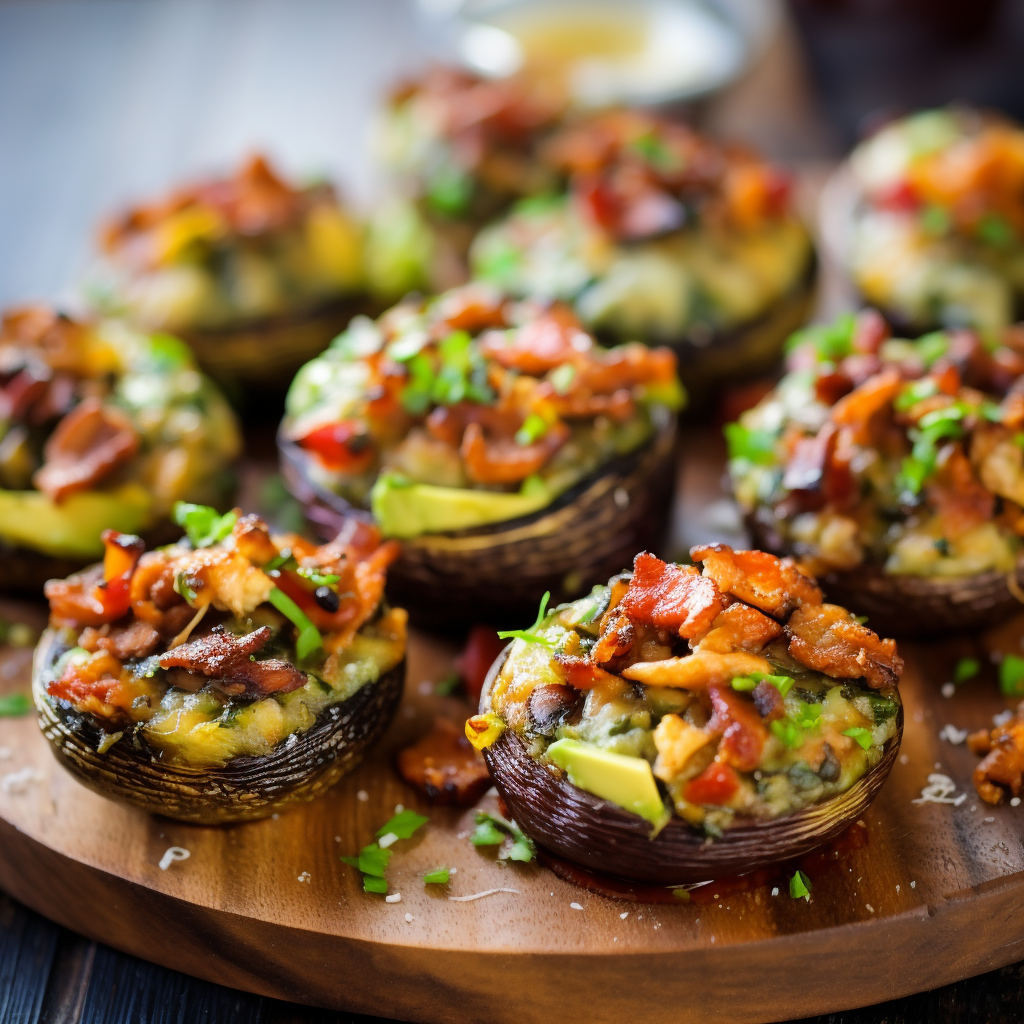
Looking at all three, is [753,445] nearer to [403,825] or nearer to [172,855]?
[403,825]

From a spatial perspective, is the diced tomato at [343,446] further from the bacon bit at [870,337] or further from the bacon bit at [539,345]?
the bacon bit at [870,337]

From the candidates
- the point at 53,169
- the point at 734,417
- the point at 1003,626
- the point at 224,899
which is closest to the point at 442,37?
the point at 53,169

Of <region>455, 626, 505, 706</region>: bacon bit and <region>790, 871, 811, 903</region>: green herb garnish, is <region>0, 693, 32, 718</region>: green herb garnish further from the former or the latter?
<region>790, 871, 811, 903</region>: green herb garnish

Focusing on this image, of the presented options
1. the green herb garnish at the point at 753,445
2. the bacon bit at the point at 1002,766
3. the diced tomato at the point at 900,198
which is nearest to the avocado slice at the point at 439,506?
the green herb garnish at the point at 753,445

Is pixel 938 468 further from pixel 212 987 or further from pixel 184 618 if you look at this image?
pixel 212 987

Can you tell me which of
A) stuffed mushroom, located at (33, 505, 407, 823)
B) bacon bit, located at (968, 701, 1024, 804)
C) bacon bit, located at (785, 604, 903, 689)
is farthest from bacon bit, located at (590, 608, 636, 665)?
bacon bit, located at (968, 701, 1024, 804)

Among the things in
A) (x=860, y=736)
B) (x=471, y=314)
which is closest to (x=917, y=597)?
(x=860, y=736)

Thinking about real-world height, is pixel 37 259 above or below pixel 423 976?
above
